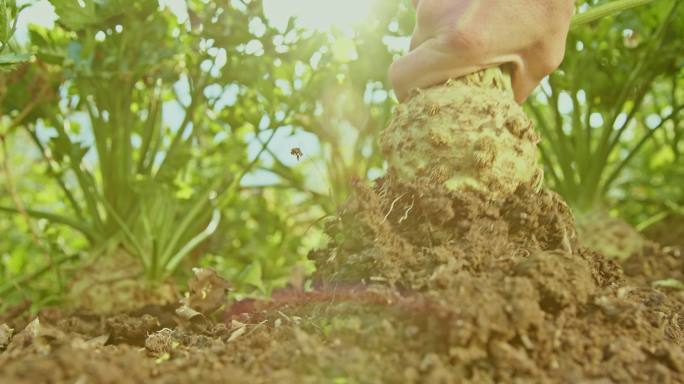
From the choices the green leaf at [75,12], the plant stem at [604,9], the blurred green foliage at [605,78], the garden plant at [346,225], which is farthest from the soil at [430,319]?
the blurred green foliage at [605,78]

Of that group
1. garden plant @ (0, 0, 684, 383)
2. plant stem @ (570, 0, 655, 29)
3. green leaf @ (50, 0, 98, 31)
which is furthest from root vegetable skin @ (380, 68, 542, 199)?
green leaf @ (50, 0, 98, 31)

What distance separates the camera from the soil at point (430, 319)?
34.7 inches

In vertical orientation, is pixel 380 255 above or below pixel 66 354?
above

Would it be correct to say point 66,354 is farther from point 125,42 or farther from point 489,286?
point 125,42

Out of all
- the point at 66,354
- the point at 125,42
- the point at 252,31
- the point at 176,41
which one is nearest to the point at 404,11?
the point at 252,31

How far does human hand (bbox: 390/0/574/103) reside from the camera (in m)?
1.31

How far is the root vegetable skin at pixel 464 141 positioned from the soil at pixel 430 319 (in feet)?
0.04

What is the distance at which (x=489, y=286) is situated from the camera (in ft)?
3.17

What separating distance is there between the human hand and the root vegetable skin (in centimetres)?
5

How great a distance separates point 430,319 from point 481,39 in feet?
2.08

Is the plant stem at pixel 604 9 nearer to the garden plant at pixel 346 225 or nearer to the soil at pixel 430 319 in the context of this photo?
the garden plant at pixel 346 225

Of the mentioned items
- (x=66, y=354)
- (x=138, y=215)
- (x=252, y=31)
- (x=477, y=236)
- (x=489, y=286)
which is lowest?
(x=66, y=354)

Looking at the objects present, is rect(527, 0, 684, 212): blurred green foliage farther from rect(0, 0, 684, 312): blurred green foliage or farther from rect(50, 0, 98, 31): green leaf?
rect(50, 0, 98, 31): green leaf

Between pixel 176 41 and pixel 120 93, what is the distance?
28 cm
